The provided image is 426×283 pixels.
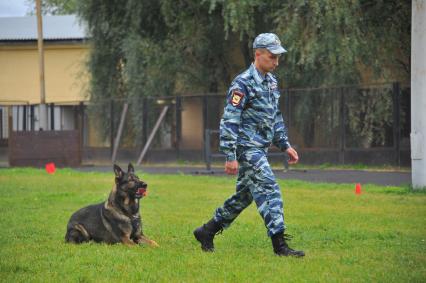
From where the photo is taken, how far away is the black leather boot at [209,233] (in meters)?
8.85

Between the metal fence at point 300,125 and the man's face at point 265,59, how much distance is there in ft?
45.6

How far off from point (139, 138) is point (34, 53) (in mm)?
15785

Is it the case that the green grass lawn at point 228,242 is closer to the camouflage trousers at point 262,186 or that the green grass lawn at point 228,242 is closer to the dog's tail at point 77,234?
the dog's tail at point 77,234

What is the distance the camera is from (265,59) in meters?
8.28

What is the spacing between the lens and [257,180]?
830cm

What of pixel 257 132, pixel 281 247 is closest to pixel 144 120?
pixel 257 132

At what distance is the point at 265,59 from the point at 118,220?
8.59 feet

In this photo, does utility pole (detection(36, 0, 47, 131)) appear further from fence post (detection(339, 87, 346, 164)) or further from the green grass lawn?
the green grass lawn

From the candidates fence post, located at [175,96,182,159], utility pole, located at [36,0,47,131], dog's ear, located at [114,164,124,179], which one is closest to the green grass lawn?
dog's ear, located at [114,164,124,179]

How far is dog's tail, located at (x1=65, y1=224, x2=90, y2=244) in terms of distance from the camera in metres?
9.66

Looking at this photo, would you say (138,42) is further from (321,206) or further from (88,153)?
(321,206)

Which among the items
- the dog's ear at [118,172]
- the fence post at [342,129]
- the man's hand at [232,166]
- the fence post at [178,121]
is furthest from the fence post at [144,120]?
the man's hand at [232,166]

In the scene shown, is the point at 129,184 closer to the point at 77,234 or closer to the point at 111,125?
the point at 77,234

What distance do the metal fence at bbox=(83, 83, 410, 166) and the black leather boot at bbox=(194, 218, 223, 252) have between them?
13.3m
